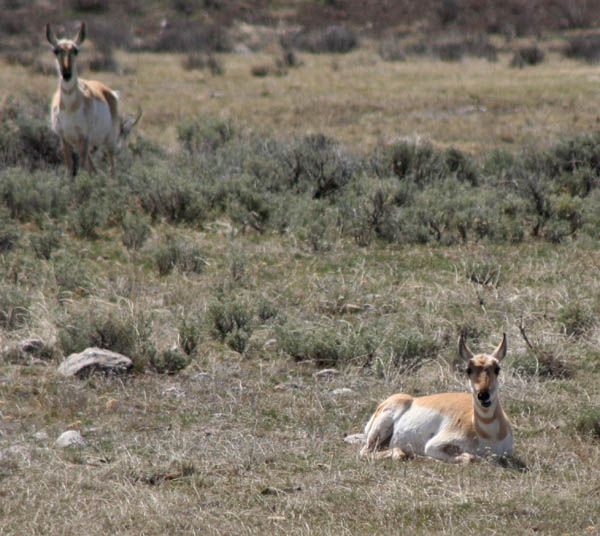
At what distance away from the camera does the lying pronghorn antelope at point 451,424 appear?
21.5ft

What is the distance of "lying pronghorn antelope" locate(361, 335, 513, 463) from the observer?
656cm

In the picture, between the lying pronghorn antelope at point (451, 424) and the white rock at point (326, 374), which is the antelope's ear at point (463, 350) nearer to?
the lying pronghorn antelope at point (451, 424)

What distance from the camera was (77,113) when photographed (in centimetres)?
1625

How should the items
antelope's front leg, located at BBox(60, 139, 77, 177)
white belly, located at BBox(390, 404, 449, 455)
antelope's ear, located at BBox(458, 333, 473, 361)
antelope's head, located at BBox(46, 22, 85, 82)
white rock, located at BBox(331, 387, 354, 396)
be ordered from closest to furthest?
antelope's ear, located at BBox(458, 333, 473, 361), white belly, located at BBox(390, 404, 449, 455), white rock, located at BBox(331, 387, 354, 396), antelope's head, located at BBox(46, 22, 85, 82), antelope's front leg, located at BBox(60, 139, 77, 177)

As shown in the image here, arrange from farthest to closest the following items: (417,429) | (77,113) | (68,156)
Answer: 1. (68,156)
2. (77,113)
3. (417,429)

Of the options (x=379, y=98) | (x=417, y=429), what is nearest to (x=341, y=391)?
(x=417, y=429)

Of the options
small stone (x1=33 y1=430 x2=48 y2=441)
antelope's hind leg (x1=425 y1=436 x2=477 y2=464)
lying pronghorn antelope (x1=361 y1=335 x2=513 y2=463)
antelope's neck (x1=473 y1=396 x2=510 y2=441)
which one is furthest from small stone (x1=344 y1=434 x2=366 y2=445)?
small stone (x1=33 y1=430 x2=48 y2=441)

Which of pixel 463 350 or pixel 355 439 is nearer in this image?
pixel 463 350

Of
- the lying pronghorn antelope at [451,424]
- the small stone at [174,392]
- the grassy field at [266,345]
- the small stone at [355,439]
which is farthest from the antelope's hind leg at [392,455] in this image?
the small stone at [174,392]

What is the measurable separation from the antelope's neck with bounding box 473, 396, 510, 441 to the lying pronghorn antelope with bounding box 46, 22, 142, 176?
10.4m

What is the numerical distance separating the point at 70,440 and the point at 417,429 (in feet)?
6.55

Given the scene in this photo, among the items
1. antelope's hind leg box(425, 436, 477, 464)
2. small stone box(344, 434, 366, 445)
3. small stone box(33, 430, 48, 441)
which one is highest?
antelope's hind leg box(425, 436, 477, 464)

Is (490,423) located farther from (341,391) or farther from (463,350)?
(341,391)

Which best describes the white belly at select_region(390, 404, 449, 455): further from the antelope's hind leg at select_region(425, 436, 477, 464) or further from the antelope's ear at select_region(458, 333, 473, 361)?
the antelope's ear at select_region(458, 333, 473, 361)
